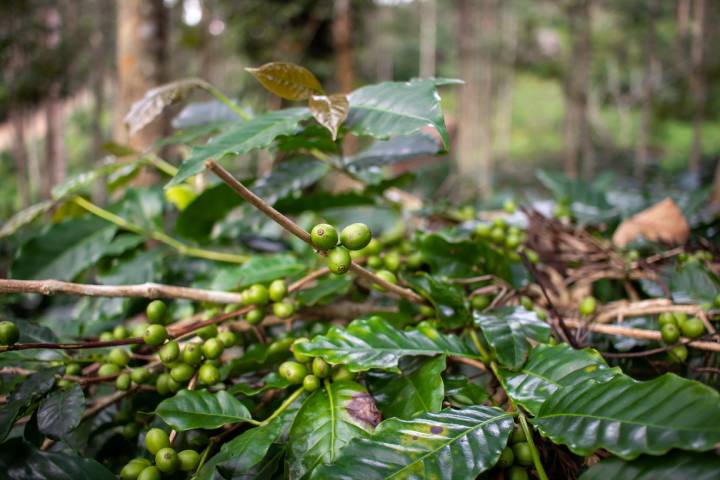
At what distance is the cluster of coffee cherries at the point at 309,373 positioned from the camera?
1.75ft

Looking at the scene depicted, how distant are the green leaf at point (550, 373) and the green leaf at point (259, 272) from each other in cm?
36

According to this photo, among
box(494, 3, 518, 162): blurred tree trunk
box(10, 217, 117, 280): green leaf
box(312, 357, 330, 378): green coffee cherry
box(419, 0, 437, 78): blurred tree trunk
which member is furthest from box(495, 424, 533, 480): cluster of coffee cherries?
box(419, 0, 437, 78): blurred tree trunk

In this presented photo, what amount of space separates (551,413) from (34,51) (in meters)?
7.45

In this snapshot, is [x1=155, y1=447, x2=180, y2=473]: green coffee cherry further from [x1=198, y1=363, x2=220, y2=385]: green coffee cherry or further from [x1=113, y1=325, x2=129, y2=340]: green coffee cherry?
[x1=113, y1=325, x2=129, y2=340]: green coffee cherry

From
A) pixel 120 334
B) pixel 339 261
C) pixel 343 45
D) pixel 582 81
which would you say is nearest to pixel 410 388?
pixel 339 261

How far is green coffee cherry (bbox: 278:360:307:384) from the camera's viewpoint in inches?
21.0

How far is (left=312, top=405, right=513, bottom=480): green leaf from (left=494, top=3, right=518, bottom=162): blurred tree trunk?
1343 centimetres

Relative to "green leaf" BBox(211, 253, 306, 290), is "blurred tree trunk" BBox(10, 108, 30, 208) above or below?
below

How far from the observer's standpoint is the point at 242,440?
0.48 m

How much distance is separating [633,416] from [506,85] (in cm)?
1642

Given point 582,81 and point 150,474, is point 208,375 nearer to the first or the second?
point 150,474

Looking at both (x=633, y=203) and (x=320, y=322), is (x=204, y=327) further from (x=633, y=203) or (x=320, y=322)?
(x=633, y=203)

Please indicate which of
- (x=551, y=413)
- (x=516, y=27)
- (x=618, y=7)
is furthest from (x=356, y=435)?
(x=516, y=27)

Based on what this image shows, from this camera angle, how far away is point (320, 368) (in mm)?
534
